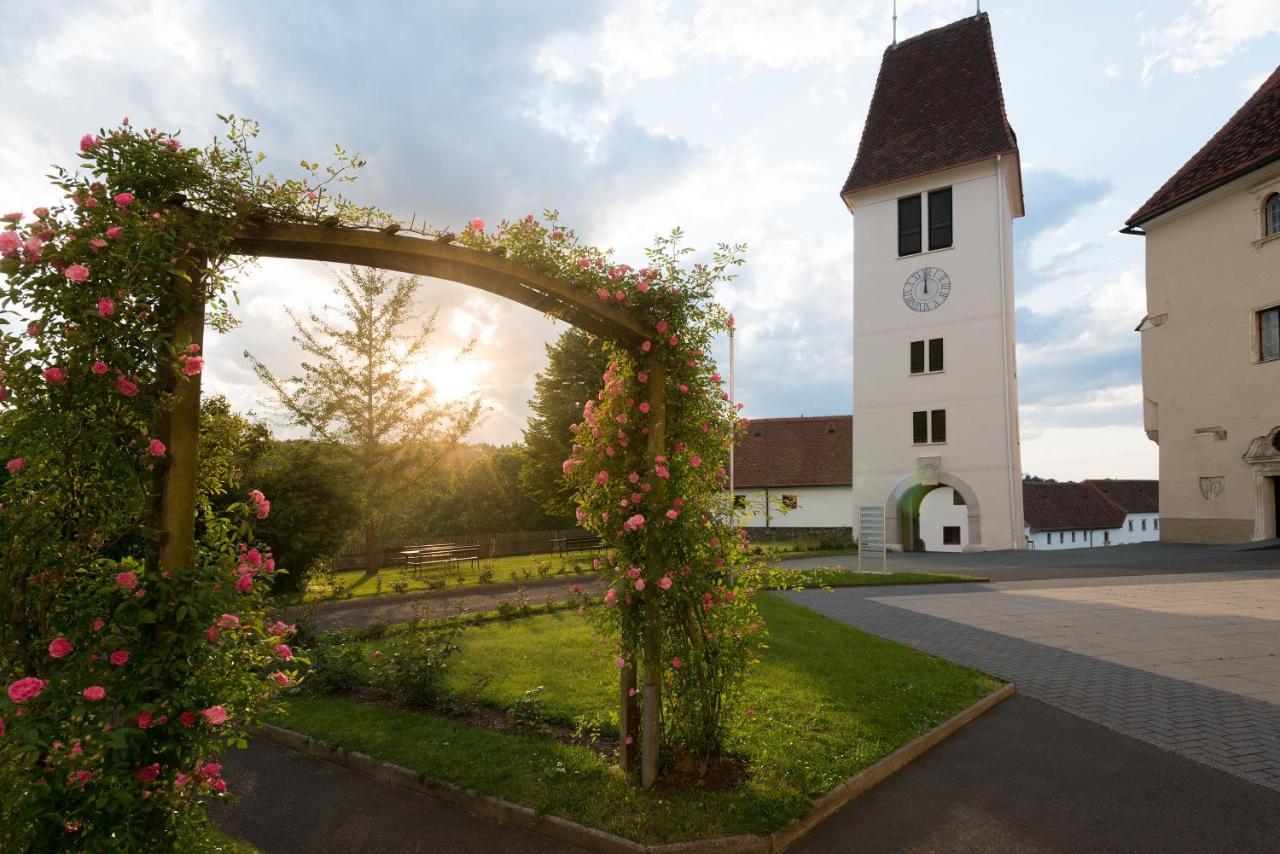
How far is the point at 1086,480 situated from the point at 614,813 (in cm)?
7321

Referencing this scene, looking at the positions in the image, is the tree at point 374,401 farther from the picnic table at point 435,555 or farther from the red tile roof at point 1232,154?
the red tile roof at point 1232,154

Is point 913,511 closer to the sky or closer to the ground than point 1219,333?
closer to the ground

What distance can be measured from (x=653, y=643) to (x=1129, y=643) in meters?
9.04

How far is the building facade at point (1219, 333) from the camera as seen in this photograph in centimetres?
2491

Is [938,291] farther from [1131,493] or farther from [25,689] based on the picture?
[1131,493]

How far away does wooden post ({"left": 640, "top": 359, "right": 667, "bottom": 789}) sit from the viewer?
528 centimetres

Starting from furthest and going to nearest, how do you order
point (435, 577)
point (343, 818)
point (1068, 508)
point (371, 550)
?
1. point (1068, 508)
2. point (371, 550)
3. point (435, 577)
4. point (343, 818)

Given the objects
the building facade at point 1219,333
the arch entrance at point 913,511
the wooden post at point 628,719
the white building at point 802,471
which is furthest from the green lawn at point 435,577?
the building facade at point 1219,333

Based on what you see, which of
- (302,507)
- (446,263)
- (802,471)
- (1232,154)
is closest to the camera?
(446,263)

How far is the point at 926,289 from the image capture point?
99.4ft

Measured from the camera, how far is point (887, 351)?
31.2 meters

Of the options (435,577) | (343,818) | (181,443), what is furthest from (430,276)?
(435,577)

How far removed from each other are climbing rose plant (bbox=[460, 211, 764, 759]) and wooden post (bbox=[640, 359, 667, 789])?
17mm

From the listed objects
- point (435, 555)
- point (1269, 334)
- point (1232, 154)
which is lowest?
point (435, 555)
